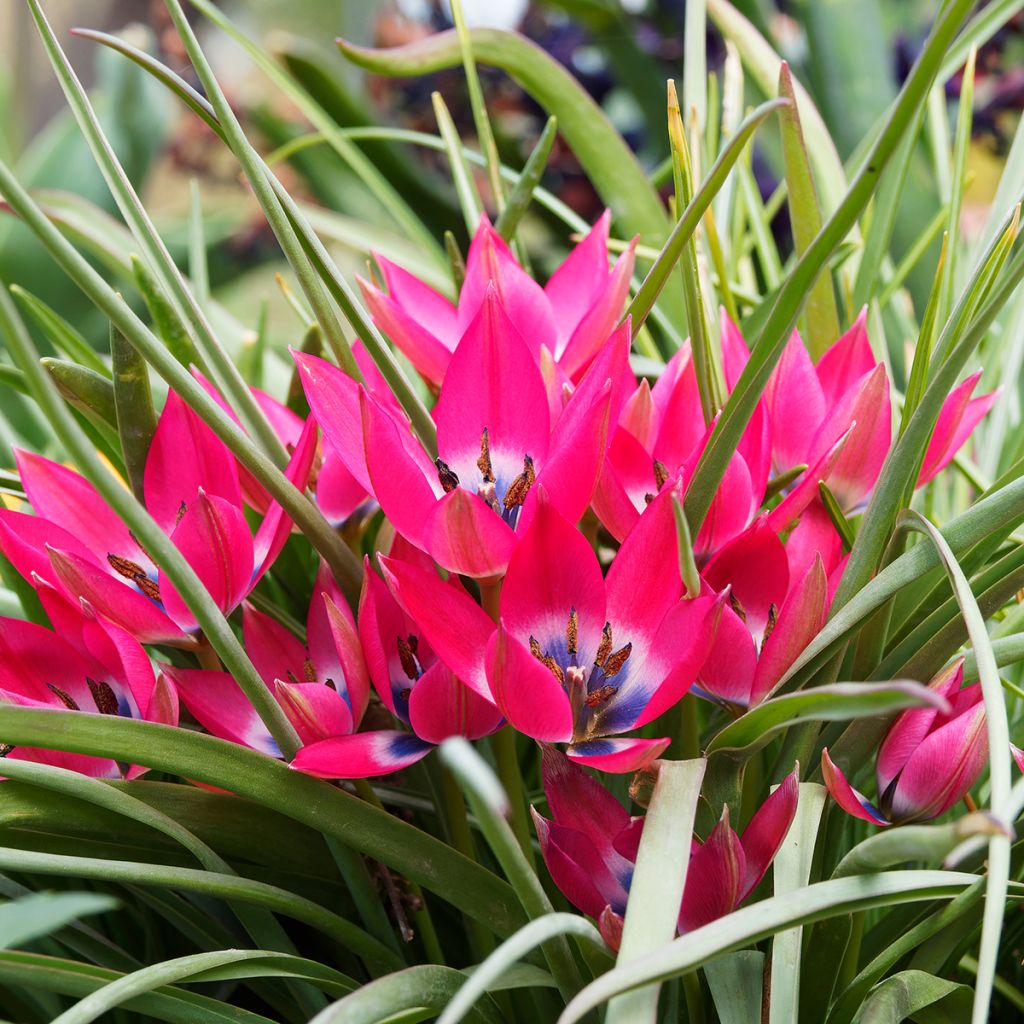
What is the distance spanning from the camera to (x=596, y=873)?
8.6 inches

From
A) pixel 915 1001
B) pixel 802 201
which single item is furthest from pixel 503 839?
pixel 802 201

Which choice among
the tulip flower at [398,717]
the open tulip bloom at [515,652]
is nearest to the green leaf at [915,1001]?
the open tulip bloom at [515,652]

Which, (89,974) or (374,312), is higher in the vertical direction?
(374,312)

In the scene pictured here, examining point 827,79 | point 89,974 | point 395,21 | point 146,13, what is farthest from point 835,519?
point 146,13

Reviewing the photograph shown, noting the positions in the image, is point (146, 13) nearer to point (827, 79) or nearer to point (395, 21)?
point (395, 21)

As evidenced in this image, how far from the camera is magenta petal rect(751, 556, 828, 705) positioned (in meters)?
0.22

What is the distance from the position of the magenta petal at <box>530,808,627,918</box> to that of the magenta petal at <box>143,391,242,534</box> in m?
0.11

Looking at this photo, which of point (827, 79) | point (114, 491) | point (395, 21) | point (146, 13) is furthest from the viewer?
point (146, 13)

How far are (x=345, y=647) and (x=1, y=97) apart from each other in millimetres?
1065

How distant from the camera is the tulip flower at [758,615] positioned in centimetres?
A: 22

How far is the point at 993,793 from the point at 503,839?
84 millimetres

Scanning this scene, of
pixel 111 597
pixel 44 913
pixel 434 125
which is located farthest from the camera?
pixel 434 125

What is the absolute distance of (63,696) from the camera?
0.25 metres

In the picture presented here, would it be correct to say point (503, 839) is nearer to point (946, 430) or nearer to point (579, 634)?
point (579, 634)
